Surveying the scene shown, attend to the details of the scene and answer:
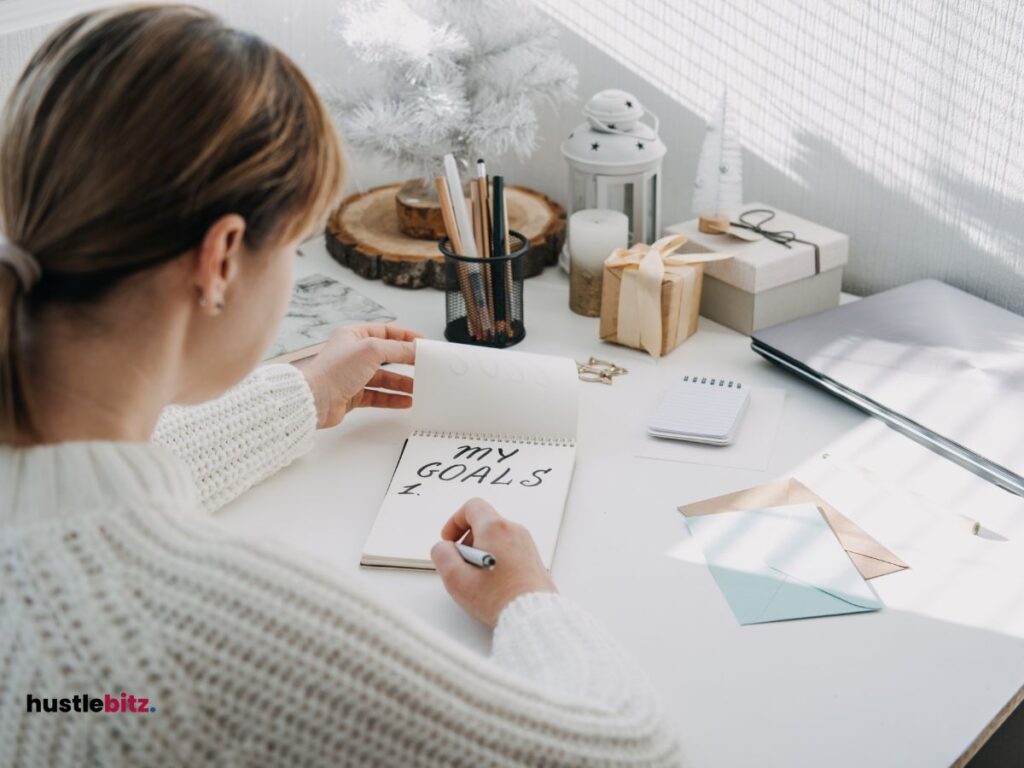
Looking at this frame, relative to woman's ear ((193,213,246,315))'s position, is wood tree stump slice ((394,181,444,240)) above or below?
below

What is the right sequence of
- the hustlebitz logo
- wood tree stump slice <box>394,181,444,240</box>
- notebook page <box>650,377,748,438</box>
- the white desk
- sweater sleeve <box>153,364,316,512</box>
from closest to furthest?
the hustlebitz logo < the white desk < sweater sleeve <box>153,364,316,512</box> < notebook page <box>650,377,748,438</box> < wood tree stump slice <box>394,181,444,240</box>

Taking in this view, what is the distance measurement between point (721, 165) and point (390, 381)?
494mm

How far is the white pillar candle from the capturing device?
1.22 m

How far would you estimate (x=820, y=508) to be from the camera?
910mm

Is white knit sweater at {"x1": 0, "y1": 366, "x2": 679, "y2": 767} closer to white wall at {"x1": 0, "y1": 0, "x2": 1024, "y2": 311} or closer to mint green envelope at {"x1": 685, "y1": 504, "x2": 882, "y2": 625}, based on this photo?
mint green envelope at {"x1": 685, "y1": 504, "x2": 882, "y2": 625}

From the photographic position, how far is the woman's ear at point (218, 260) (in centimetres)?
56

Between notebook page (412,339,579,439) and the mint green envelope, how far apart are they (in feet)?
0.58

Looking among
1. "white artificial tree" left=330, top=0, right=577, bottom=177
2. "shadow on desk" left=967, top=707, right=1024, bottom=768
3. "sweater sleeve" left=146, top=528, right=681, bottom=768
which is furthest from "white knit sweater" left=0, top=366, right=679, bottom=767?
"white artificial tree" left=330, top=0, right=577, bottom=177

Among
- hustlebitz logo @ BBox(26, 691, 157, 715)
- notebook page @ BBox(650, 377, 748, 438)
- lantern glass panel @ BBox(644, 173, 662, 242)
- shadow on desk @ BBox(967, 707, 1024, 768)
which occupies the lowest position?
shadow on desk @ BBox(967, 707, 1024, 768)

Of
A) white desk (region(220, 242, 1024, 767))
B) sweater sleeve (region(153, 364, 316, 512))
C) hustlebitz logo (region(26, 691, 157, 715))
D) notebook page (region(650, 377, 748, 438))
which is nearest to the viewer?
hustlebitz logo (region(26, 691, 157, 715))

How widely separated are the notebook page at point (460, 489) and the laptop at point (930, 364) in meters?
0.30

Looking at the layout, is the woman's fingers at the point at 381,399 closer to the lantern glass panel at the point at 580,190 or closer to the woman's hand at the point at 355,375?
the woman's hand at the point at 355,375

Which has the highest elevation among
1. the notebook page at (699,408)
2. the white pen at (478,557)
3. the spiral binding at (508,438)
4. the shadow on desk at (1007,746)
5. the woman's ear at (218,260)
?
the woman's ear at (218,260)

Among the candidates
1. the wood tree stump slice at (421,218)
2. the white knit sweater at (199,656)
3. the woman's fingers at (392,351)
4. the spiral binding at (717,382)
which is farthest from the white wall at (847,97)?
the white knit sweater at (199,656)
